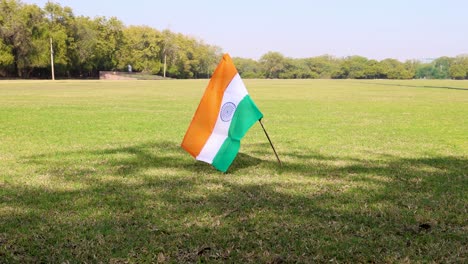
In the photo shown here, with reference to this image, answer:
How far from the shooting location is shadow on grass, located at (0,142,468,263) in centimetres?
418

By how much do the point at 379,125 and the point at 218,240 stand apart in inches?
454

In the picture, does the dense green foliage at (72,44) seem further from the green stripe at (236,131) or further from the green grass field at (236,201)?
the green stripe at (236,131)

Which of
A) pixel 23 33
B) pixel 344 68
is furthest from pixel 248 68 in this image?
pixel 23 33

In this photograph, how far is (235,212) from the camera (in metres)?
5.38

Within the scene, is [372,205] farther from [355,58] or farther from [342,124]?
[355,58]

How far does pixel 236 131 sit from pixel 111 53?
10194 cm

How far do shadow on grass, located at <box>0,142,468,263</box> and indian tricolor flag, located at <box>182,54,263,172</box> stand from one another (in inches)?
18.5

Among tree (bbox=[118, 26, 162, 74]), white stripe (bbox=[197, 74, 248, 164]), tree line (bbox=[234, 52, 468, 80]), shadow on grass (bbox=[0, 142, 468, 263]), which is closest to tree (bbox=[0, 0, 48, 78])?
tree (bbox=[118, 26, 162, 74])

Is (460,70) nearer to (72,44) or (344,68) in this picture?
(344,68)

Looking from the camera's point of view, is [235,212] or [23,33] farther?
[23,33]

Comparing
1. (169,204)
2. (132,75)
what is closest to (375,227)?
(169,204)

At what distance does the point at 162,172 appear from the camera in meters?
7.58

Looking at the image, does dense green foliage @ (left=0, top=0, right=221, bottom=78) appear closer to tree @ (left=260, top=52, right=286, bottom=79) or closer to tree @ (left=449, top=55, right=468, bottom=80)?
tree @ (left=260, top=52, right=286, bottom=79)

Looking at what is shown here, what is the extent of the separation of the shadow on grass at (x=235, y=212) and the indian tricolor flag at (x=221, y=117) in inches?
18.5
